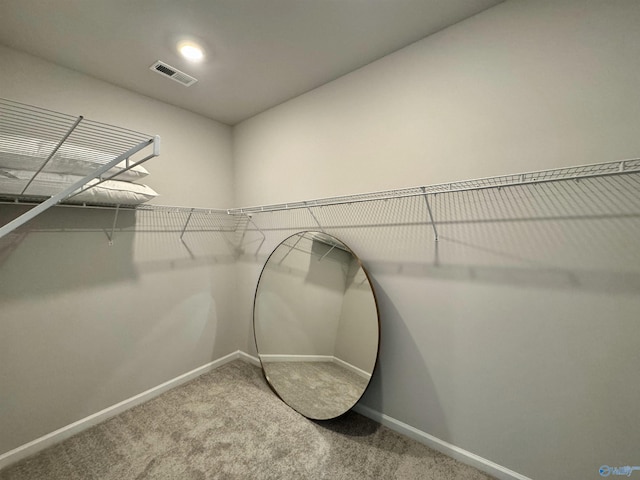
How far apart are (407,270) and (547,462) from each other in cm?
111

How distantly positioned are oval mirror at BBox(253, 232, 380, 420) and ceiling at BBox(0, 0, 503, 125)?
1238 mm

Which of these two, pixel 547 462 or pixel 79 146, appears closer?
pixel 547 462

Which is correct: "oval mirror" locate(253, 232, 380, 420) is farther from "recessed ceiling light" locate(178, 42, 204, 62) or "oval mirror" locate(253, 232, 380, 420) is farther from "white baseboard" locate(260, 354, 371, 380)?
"recessed ceiling light" locate(178, 42, 204, 62)

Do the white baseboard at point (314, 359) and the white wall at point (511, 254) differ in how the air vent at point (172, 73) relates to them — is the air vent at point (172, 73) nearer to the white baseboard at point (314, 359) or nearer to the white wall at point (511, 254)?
the white wall at point (511, 254)

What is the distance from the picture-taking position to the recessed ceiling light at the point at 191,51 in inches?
61.8

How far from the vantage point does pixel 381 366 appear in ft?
5.79

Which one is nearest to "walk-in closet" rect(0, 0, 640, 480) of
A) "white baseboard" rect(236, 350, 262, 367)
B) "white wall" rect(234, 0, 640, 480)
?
"white wall" rect(234, 0, 640, 480)

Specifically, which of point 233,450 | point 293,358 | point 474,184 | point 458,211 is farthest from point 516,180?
point 233,450

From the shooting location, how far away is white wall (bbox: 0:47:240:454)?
157cm

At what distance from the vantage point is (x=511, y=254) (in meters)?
1.33

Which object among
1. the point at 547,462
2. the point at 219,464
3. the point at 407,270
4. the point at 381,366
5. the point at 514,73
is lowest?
the point at 219,464

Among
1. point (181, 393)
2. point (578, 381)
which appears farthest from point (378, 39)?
Answer: point (181, 393)

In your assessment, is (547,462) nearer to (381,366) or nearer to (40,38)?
(381,366)

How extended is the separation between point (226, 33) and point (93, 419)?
2.67 metres
